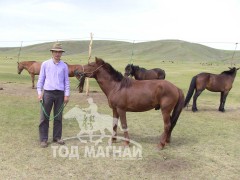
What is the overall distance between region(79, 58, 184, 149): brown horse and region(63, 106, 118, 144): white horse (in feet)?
2.30

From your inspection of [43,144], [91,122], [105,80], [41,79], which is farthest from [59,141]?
[91,122]

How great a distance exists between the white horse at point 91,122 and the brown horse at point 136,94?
701 millimetres

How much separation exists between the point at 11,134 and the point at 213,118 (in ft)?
24.0

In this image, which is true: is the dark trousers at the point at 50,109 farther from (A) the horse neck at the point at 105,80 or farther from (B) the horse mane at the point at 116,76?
(B) the horse mane at the point at 116,76

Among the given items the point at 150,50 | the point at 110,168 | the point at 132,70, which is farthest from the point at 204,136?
the point at 150,50

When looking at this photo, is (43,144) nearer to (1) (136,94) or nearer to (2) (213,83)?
(1) (136,94)

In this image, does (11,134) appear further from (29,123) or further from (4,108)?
(4,108)

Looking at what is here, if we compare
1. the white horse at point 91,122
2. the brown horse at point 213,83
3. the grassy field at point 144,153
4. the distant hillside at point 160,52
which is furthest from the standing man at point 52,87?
the distant hillside at point 160,52

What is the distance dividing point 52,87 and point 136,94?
6.68 ft

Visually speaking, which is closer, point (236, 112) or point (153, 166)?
point (153, 166)

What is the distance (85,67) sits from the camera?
25.7ft

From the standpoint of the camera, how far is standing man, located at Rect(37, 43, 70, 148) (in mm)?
7129

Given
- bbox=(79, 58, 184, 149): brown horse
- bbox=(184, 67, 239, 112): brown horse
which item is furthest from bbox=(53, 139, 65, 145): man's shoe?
bbox=(184, 67, 239, 112): brown horse

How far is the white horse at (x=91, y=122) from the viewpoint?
864 cm
